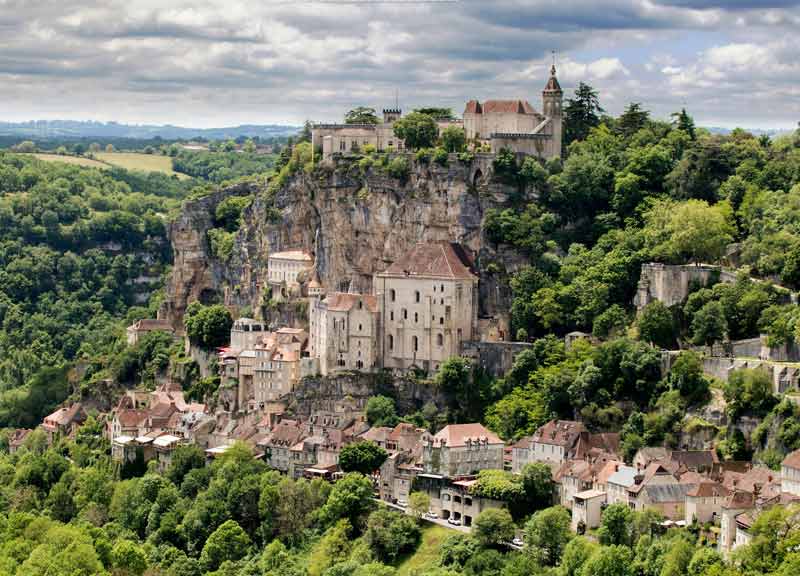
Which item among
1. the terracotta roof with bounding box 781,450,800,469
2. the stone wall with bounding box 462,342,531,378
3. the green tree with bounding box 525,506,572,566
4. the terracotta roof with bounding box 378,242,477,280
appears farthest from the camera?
the terracotta roof with bounding box 378,242,477,280

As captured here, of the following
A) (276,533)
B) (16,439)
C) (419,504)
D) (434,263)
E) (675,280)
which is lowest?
(16,439)

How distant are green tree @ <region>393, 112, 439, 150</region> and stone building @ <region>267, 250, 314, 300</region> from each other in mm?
10506

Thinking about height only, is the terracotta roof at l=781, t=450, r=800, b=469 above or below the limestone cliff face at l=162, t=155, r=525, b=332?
below

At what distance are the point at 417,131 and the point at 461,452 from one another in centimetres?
2893

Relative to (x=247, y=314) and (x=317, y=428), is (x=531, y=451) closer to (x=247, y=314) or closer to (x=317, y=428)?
(x=317, y=428)

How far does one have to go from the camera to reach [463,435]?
88.5 meters

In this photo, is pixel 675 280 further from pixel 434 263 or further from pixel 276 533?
pixel 276 533

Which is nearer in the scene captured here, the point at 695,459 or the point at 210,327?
the point at 695,459

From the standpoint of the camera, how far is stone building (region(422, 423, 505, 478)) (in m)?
87.3

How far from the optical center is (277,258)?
113 metres

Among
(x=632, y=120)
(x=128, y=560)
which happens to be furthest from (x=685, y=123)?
(x=128, y=560)

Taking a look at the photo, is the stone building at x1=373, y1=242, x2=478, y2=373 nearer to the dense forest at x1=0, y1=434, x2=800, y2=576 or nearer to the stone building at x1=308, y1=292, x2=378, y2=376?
the stone building at x1=308, y1=292, x2=378, y2=376

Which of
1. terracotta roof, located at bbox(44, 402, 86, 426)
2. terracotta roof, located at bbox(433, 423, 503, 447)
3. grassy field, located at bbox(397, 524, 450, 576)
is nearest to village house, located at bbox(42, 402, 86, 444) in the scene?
terracotta roof, located at bbox(44, 402, 86, 426)

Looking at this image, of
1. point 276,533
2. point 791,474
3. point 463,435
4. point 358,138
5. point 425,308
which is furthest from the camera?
point 358,138
